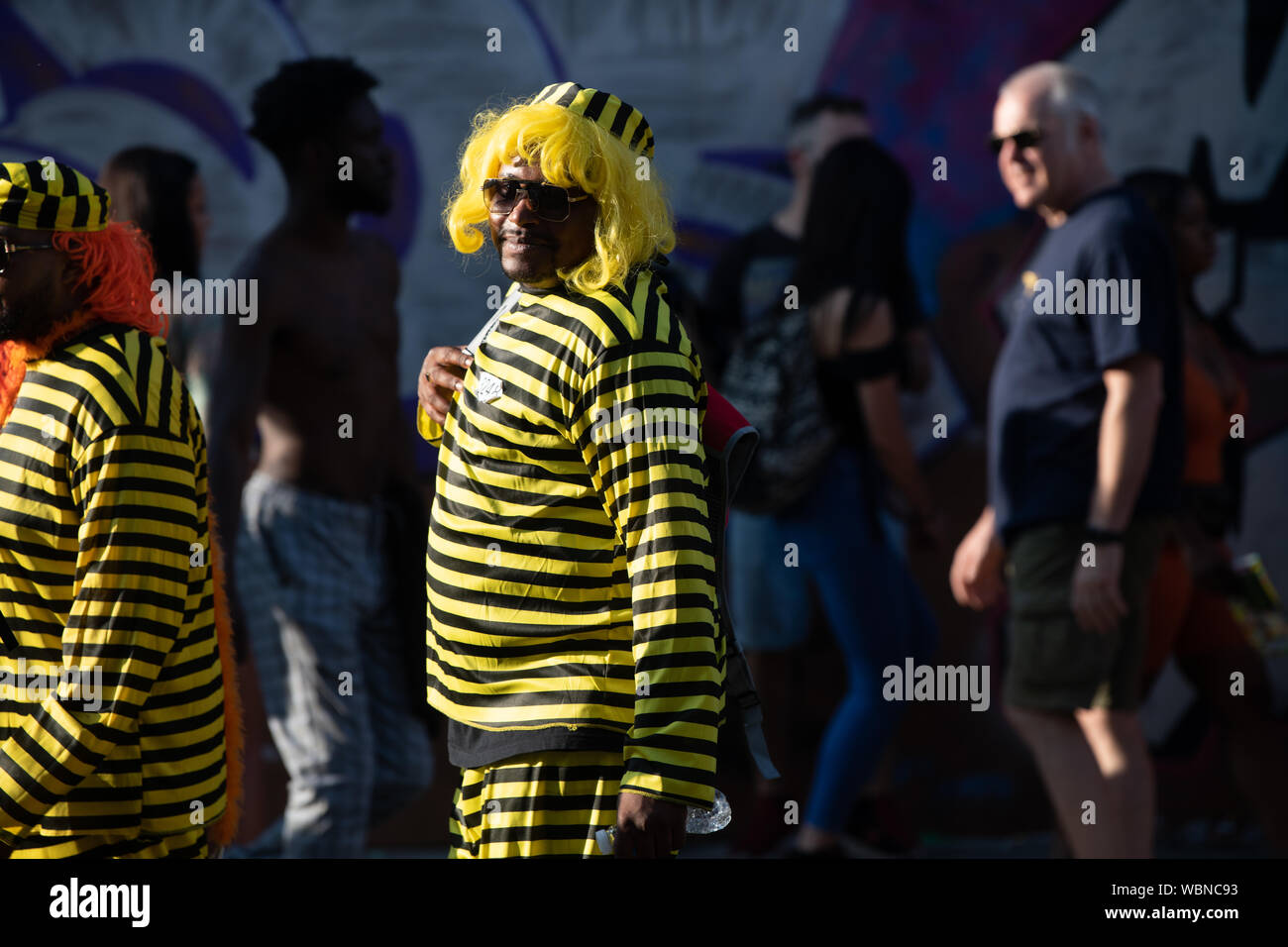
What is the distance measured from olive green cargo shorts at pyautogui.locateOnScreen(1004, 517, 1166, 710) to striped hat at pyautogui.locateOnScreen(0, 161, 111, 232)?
272cm

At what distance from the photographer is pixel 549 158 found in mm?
2445

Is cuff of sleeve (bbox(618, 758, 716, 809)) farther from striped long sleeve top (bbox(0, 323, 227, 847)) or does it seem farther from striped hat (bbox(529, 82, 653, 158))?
striped hat (bbox(529, 82, 653, 158))

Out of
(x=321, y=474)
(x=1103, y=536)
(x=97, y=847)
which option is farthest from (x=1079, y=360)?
(x=97, y=847)

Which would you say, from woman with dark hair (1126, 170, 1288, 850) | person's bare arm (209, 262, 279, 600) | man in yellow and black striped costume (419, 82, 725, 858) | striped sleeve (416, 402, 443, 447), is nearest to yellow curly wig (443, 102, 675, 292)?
man in yellow and black striped costume (419, 82, 725, 858)

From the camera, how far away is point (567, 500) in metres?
2.37

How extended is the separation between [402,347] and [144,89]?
4.13 ft

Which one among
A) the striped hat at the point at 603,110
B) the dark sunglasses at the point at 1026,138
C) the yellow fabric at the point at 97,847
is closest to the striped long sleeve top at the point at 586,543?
the striped hat at the point at 603,110

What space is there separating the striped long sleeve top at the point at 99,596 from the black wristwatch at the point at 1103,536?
254 centimetres

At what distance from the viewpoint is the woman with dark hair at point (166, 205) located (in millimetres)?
4828

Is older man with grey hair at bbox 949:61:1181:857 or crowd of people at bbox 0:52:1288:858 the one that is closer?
crowd of people at bbox 0:52:1288:858

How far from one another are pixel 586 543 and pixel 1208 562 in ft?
11.0

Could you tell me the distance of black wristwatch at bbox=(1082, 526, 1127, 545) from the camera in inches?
162
